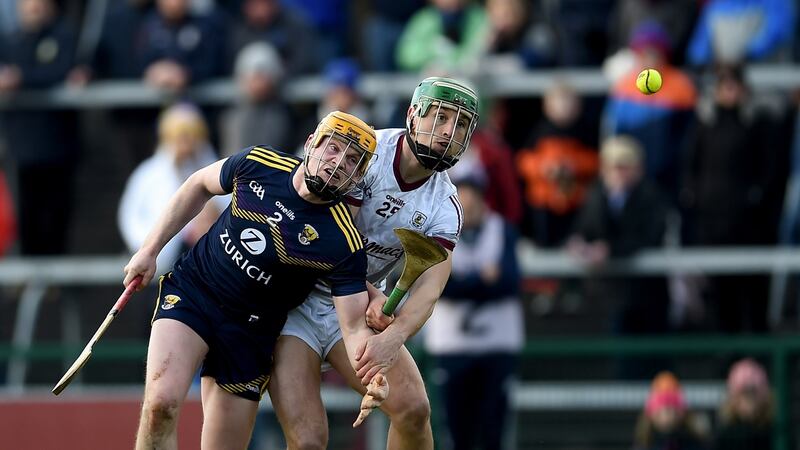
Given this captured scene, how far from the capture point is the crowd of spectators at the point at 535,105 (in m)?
11.1

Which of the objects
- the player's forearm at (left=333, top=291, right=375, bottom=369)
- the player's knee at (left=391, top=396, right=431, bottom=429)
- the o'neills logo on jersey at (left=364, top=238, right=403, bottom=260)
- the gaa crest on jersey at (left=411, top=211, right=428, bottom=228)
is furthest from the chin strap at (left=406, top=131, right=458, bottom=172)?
the player's knee at (left=391, top=396, right=431, bottom=429)

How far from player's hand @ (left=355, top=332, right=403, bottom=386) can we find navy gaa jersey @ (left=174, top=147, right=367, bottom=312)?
0.86 ft

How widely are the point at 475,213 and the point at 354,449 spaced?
1.90 m

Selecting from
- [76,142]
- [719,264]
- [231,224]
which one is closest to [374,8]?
[76,142]

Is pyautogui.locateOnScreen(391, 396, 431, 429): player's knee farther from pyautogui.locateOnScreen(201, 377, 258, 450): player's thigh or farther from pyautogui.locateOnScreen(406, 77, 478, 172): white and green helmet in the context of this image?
pyautogui.locateOnScreen(406, 77, 478, 172): white and green helmet

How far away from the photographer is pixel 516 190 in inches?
438

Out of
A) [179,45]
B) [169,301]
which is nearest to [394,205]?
[169,301]

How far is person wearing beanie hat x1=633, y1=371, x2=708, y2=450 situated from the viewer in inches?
412

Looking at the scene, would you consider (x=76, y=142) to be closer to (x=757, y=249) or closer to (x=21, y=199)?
(x=21, y=199)

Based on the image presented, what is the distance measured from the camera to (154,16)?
40.5 feet

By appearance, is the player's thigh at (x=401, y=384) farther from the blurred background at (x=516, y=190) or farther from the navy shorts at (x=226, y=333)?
the blurred background at (x=516, y=190)

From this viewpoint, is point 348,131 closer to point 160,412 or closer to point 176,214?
point 176,214

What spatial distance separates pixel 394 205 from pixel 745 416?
4.17 meters

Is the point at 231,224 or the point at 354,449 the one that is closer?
the point at 231,224
